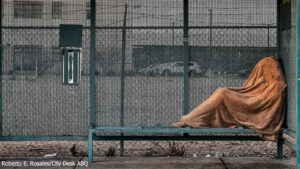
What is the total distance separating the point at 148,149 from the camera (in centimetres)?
805

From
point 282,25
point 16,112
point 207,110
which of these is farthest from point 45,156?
point 282,25

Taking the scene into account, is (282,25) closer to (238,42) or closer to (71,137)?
(238,42)

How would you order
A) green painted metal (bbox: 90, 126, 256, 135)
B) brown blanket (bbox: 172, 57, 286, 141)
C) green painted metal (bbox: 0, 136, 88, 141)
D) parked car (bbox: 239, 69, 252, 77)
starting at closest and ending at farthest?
green painted metal (bbox: 90, 126, 256, 135)
brown blanket (bbox: 172, 57, 286, 141)
green painted metal (bbox: 0, 136, 88, 141)
parked car (bbox: 239, 69, 252, 77)

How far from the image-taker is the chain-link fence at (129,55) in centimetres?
732

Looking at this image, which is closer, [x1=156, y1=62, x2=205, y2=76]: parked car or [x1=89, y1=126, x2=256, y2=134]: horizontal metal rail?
[x1=89, y1=126, x2=256, y2=134]: horizontal metal rail

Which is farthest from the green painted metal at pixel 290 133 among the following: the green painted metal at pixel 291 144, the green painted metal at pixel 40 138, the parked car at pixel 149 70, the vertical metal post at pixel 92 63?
the green painted metal at pixel 40 138

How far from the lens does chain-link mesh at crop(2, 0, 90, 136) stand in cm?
733

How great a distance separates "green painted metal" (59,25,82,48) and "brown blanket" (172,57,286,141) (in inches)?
74.4

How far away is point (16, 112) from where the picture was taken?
7.85 metres

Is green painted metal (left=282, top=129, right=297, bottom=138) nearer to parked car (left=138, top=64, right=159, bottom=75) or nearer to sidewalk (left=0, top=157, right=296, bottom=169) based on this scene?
sidewalk (left=0, top=157, right=296, bottom=169)

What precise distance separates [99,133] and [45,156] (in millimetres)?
846

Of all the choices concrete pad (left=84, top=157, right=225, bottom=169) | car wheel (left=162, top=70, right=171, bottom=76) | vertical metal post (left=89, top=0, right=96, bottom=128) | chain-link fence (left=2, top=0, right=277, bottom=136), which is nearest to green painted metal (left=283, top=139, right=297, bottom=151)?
concrete pad (left=84, top=157, right=225, bottom=169)

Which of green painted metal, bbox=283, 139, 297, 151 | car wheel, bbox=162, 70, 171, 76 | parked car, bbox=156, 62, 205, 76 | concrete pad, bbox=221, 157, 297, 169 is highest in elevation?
parked car, bbox=156, 62, 205, 76

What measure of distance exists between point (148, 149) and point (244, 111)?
1.83 metres
